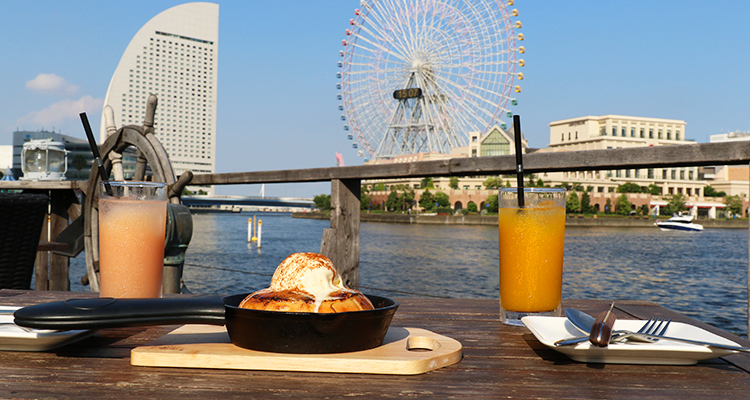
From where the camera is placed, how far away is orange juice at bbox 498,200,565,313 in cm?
100

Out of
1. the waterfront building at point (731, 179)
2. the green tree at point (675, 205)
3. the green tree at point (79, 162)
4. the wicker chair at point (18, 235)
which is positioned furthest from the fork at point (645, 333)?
the waterfront building at point (731, 179)

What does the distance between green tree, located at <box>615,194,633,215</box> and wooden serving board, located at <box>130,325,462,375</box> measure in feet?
214

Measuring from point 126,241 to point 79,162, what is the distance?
205 ft

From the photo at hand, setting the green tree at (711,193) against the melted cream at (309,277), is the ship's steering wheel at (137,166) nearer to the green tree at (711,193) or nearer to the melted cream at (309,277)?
the melted cream at (309,277)

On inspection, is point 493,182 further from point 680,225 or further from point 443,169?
point 443,169

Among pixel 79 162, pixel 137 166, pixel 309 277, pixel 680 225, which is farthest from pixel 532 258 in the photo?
pixel 79 162

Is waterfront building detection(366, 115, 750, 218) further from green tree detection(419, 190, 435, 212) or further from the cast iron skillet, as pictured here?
the cast iron skillet

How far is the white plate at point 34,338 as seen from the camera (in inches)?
26.7

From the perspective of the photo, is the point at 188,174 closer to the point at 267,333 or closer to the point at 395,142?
the point at 267,333

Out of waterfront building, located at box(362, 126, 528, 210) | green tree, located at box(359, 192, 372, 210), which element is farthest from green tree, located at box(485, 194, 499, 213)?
green tree, located at box(359, 192, 372, 210)

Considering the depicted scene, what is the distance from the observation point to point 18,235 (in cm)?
A: 215

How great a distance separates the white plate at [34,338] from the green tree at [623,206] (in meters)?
65.4

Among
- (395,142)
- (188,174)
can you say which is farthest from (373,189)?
(188,174)

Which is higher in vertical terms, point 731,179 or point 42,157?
point 731,179
